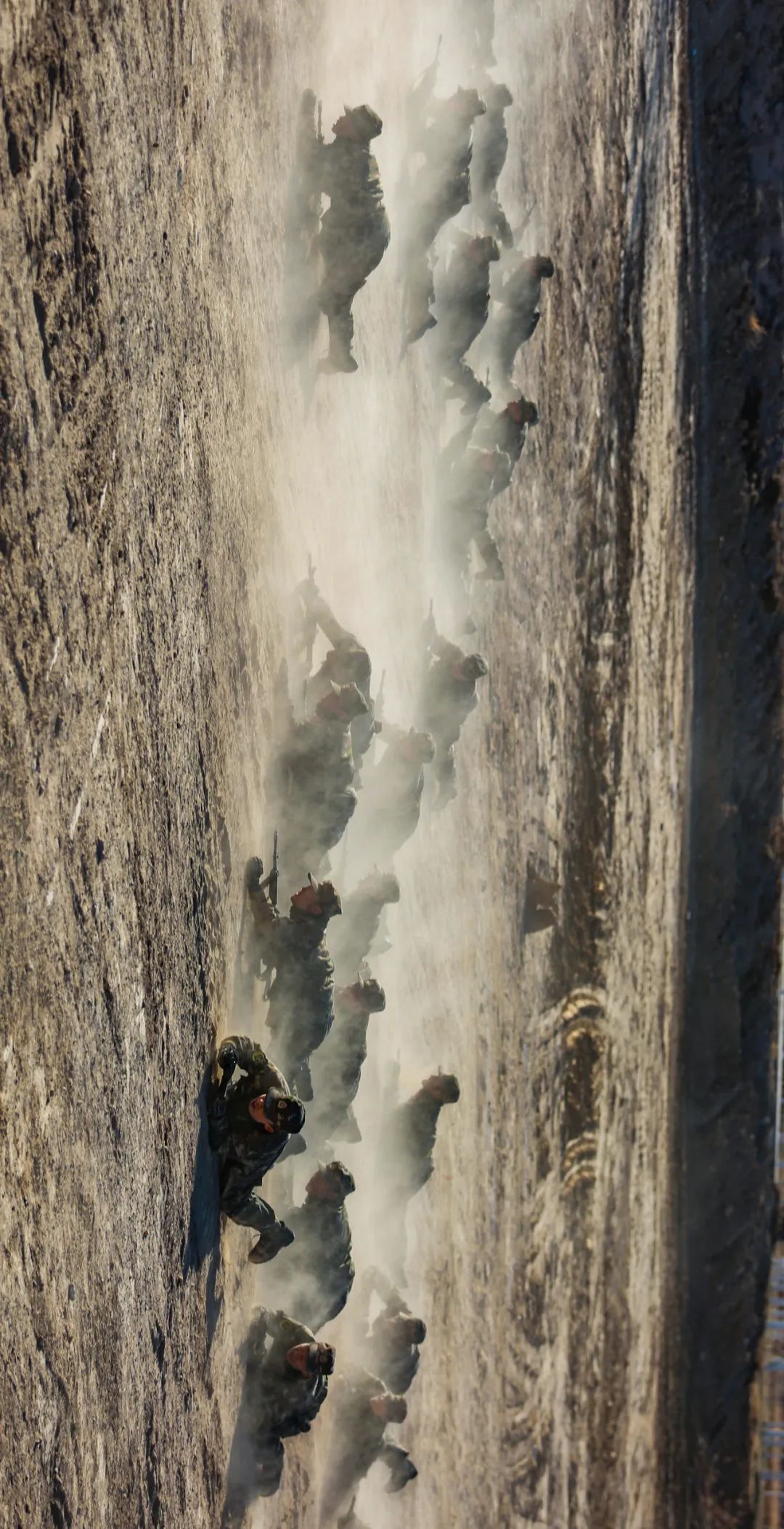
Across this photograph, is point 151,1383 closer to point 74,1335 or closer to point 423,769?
point 74,1335

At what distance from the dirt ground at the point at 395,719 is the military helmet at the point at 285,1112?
0.19 meters

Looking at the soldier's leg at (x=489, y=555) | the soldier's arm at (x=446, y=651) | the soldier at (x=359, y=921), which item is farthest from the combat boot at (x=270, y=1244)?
the soldier's leg at (x=489, y=555)

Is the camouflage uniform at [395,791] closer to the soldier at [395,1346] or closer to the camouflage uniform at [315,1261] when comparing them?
the camouflage uniform at [315,1261]

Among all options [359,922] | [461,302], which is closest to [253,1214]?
[359,922]

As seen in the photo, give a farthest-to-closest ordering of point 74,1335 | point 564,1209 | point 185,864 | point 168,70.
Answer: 1. point 564,1209
2. point 185,864
3. point 168,70
4. point 74,1335

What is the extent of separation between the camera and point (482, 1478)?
6.09 meters

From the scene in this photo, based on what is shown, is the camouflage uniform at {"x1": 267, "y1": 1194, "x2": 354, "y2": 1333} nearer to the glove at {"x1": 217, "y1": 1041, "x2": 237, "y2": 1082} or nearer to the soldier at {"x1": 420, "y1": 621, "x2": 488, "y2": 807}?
the glove at {"x1": 217, "y1": 1041, "x2": 237, "y2": 1082}

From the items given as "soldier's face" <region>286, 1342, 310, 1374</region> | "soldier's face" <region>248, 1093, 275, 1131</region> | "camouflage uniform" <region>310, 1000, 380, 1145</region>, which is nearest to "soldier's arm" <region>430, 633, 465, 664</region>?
"camouflage uniform" <region>310, 1000, 380, 1145</region>

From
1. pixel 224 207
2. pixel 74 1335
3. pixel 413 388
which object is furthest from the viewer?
pixel 413 388

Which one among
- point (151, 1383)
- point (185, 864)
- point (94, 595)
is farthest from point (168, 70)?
point (151, 1383)

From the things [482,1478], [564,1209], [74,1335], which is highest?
[564,1209]

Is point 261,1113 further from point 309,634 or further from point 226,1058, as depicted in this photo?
point 309,634

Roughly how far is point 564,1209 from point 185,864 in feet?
13.6

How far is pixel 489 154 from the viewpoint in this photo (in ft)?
19.4
